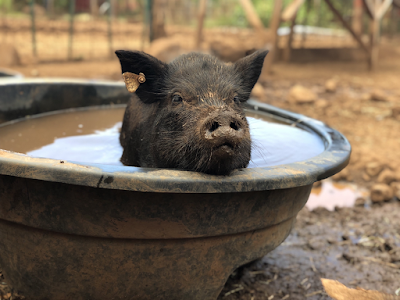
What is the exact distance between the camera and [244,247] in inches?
96.0

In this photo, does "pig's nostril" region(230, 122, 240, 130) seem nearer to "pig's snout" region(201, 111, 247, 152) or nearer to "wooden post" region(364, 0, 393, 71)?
"pig's snout" region(201, 111, 247, 152)

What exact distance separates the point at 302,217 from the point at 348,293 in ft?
6.77

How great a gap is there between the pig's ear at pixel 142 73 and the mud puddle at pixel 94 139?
656 millimetres

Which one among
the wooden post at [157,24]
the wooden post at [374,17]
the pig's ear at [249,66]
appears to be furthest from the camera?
the wooden post at [374,17]

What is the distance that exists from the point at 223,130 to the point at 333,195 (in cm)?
332

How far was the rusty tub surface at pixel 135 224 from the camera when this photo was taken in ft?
6.46

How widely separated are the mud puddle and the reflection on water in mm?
1311

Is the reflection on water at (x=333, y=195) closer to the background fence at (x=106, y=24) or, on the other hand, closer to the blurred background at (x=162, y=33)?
the blurred background at (x=162, y=33)

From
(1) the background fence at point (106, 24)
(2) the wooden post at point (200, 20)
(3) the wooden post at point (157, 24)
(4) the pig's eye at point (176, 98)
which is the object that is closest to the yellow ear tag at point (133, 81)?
(4) the pig's eye at point (176, 98)

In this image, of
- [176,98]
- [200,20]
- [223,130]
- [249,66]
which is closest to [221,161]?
[223,130]

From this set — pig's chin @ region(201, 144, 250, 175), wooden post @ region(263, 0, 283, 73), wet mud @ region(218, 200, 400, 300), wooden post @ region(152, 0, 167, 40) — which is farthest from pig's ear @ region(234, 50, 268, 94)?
wooden post @ region(152, 0, 167, 40)

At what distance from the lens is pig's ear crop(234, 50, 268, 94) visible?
2918 mm

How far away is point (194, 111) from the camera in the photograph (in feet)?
8.08

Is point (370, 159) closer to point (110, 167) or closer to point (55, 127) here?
point (55, 127)
